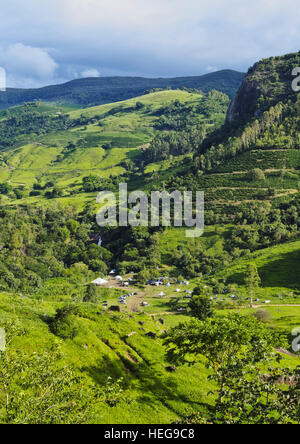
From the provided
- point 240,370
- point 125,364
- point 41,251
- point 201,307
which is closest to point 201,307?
point 201,307

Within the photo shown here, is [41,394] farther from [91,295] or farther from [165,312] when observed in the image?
[91,295]

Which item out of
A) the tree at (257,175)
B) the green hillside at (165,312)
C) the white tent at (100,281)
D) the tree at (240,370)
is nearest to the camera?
the tree at (240,370)

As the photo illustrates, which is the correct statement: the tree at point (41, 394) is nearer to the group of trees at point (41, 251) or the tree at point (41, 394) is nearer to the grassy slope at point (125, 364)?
the grassy slope at point (125, 364)

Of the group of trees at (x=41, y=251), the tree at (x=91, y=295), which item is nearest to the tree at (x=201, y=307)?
the tree at (x=91, y=295)

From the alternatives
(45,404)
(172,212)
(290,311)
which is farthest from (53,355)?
(172,212)

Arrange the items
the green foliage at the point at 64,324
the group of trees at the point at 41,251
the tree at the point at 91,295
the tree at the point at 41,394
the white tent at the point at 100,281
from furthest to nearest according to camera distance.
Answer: the group of trees at the point at 41,251, the white tent at the point at 100,281, the tree at the point at 91,295, the green foliage at the point at 64,324, the tree at the point at 41,394

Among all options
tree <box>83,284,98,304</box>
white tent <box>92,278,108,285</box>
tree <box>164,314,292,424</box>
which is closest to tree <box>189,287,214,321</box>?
tree <box>164,314,292,424</box>

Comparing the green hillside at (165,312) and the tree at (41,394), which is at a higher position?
the tree at (41,394)

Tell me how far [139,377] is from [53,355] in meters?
18.6

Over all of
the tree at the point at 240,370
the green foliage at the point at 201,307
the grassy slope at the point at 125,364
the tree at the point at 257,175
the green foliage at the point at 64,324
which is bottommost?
the green foliage at the point at 201,307

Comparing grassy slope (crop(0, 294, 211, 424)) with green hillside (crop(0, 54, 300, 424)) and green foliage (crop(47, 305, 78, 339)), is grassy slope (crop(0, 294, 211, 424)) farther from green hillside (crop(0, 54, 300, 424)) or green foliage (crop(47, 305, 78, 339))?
green foliage (crop(47, 305, 78, 339))

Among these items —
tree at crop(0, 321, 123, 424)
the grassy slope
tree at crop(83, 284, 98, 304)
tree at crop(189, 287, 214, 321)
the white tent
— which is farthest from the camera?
the white tent

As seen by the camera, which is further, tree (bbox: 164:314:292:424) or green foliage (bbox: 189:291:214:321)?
green foliage (bbox: 189:291:214:321)
